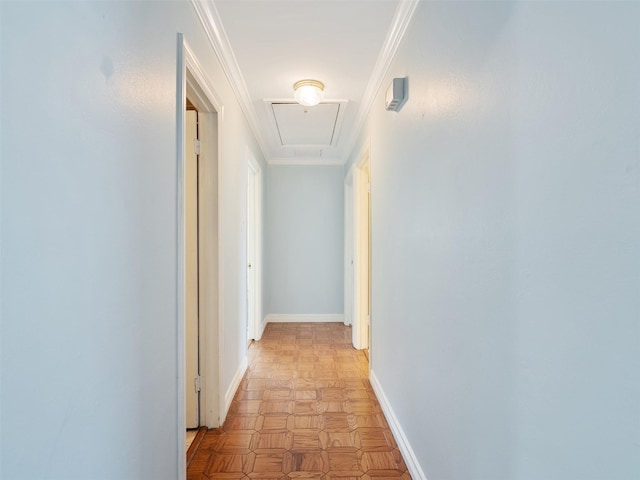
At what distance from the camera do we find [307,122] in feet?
11.2

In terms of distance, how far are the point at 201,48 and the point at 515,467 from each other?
2.12 m

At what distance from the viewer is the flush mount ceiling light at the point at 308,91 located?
8.40 ft

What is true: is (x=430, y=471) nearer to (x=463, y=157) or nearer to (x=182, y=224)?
(x=463, y=157)

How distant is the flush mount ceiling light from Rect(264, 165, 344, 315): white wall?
2270 mm

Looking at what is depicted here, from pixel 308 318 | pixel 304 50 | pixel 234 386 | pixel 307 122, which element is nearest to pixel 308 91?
pixel 304 50

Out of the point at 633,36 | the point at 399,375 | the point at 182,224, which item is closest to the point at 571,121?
the point at 633,36

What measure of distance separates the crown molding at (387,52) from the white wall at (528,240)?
19cm

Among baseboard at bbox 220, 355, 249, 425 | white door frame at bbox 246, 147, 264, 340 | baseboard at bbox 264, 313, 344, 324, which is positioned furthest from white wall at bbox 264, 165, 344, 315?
baseboard at bbox 220, 355, 249, 425

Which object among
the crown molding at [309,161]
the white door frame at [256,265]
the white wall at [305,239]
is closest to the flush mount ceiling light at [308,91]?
the white door frame at [256,265]

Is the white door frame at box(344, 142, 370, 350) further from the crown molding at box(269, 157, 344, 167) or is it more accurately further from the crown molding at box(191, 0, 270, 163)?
the crown molding at box(191, 0, 270, 163)

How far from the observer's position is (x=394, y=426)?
204 centimetres

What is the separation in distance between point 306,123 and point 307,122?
29 millimetres

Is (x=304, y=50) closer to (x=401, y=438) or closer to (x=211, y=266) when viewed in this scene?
(x=211, y=266)

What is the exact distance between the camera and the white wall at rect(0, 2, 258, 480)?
66cm
